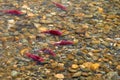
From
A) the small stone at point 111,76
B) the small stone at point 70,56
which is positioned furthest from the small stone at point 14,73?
the small stone at point 111,76

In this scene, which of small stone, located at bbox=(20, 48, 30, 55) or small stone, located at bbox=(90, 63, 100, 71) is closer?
small stone, located at bbox=(90, 63, 100, 71)

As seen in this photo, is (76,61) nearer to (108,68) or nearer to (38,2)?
(108,68)

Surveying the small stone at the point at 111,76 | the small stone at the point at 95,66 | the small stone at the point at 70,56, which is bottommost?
the small stone at the point at 111,76

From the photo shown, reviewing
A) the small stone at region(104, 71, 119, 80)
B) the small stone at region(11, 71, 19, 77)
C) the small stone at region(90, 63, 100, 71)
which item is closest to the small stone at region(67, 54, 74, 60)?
the small stone at region(90, 63, 100, 71)

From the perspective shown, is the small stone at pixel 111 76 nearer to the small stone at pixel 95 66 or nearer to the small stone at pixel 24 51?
the small stone at pixel 95 66

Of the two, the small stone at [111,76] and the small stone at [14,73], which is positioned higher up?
the small stone at [14,73]

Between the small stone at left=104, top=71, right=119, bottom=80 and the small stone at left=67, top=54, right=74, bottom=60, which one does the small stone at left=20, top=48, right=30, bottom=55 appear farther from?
the small stone at left=104, top=71, right=119, bottom=80

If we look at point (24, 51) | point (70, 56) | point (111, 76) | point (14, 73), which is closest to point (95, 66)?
point (111, 76)

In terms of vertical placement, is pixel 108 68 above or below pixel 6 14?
below

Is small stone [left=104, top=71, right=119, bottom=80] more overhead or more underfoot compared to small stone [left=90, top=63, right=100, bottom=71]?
more underfoot

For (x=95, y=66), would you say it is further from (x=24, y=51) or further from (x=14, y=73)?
(x=14, y=73)

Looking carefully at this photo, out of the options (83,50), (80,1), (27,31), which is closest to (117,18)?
(80,1)

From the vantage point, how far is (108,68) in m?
7.51

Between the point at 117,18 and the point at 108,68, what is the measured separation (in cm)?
294
